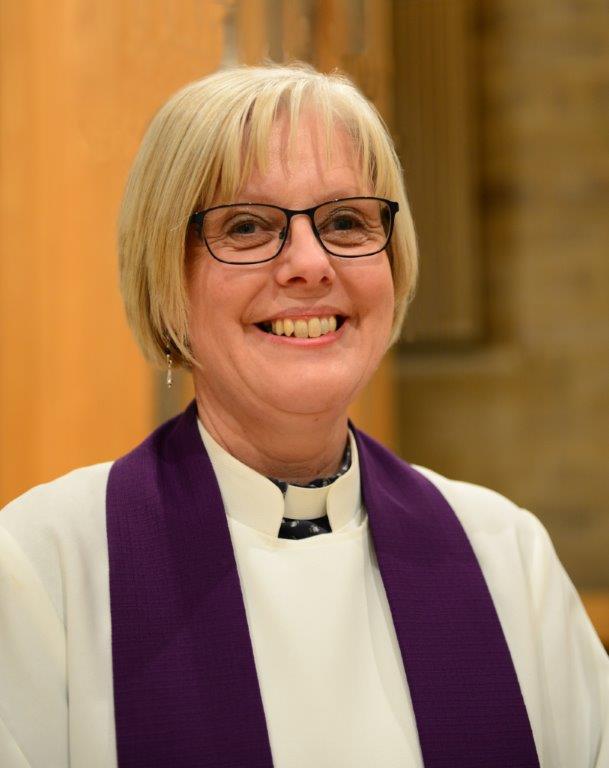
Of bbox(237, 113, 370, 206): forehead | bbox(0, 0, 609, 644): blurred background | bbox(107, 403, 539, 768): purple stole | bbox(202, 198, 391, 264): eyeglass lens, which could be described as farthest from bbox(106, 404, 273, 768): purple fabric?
bbox(0, 0, 609, 644): blurred background

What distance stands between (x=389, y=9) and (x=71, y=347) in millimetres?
2273

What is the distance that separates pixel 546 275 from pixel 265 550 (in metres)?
3.40

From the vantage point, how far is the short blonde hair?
184cm

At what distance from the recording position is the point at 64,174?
364 cm

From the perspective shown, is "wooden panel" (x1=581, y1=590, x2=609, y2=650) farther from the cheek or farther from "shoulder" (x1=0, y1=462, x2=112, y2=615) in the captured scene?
"shoulder" (x1=0, y1=462, x2=112, y2=615)

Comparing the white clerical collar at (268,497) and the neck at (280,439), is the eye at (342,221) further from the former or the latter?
the white clerical collar at (268,497)

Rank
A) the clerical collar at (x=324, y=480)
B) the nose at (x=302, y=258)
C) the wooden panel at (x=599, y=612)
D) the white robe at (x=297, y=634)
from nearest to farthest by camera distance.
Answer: the white robe at (x=297, y=634) → the nose at (x=302, y=258) → the clerical collar at (x=324, y=480) → the wooden panel at (x=599, y=612)

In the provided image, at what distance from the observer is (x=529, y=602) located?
81.0 inches

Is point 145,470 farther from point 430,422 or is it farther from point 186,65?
point 430,422

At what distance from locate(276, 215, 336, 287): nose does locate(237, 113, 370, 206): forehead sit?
0.05m

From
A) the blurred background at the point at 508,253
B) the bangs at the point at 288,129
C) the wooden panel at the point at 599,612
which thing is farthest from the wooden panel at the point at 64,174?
the wooden panel at the point at 599,612

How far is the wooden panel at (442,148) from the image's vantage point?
16.5 feet

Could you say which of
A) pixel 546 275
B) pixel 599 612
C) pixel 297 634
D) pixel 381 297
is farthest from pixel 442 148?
pixel 297 634

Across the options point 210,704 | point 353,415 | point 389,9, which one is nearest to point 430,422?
point 353,415
